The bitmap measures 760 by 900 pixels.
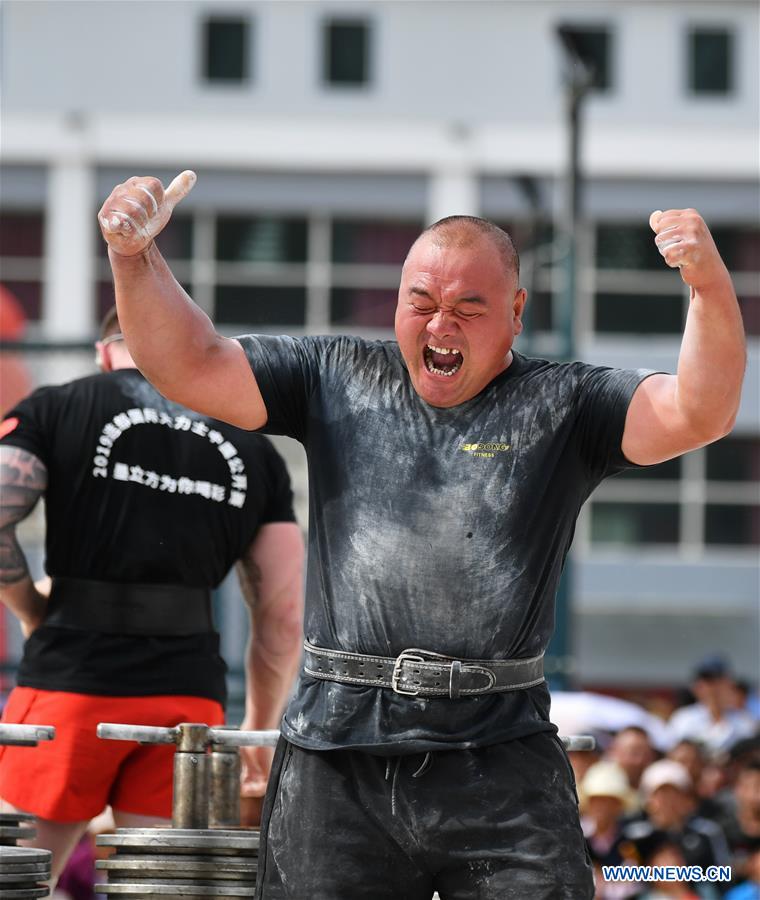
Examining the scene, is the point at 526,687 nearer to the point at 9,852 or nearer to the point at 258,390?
the point at 258,390

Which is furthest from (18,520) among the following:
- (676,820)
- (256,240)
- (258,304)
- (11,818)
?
(256,240)

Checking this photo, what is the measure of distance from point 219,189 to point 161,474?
22127 millimetres

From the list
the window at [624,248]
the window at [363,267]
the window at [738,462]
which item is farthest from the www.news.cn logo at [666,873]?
the window at [624,248]

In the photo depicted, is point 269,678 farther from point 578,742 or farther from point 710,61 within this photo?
point 710,61

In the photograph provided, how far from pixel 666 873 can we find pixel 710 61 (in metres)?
22.9

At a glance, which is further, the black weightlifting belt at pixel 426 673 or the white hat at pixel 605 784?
the white hat at pixel 605 784

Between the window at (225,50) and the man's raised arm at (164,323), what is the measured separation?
24.7m

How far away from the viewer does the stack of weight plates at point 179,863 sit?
3.63 m

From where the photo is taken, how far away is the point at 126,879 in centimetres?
366

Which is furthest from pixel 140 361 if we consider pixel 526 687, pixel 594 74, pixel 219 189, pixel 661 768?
pixel 219 189

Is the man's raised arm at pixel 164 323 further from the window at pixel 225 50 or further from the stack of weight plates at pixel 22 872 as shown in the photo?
the window at pixel 225 50

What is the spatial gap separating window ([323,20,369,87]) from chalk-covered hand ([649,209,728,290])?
81.9 feet

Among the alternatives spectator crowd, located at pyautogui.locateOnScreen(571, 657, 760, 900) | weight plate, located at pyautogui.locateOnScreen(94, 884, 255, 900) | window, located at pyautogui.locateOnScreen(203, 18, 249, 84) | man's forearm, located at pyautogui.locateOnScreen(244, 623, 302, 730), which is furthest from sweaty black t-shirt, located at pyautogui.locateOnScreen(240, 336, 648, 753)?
window, located at pyautogui.locateOnScreen(203, 18, 249, 84)

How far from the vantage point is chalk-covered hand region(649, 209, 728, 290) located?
9.70ft
